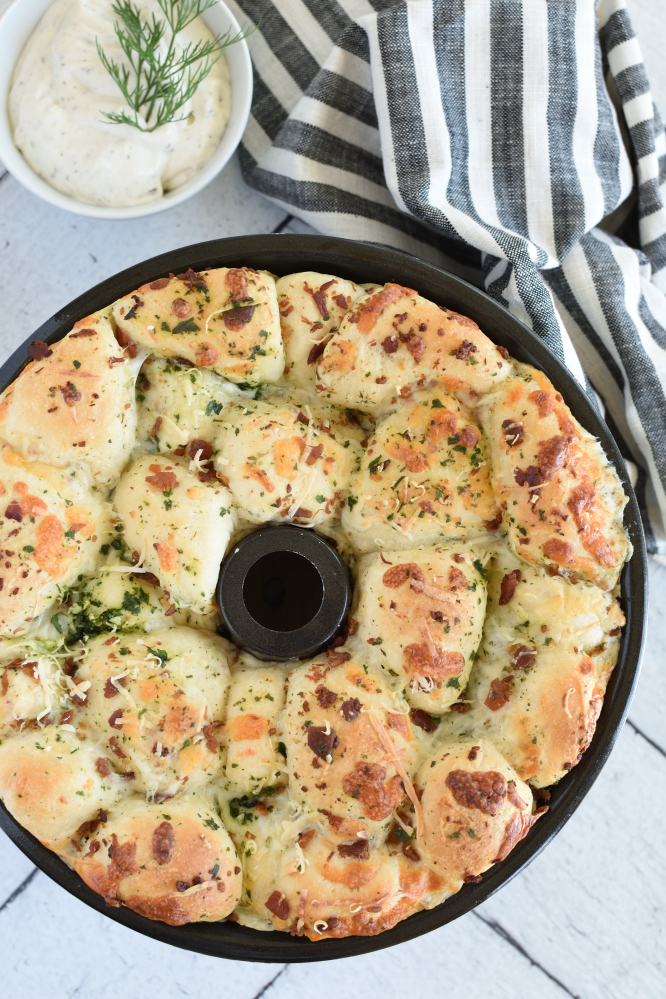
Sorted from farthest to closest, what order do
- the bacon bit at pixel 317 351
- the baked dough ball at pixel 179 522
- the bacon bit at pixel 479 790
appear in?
the bacon bit at pixel 317 351 < the baked dough ball at pixel 179 522 < the bacon bit at pixel 479 790

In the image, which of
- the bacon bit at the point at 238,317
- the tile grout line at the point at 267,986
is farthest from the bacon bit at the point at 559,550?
the tile grout line at the point at 267,986

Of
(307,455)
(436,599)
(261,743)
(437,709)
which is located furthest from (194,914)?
(307,455)

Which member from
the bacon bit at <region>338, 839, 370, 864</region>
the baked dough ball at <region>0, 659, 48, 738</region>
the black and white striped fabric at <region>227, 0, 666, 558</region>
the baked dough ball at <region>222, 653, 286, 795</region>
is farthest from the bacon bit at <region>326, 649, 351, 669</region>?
the black and white striped fabric at <region>227, 0, 666, 558</region>

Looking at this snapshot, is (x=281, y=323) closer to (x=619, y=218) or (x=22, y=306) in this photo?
(x=22, y=306)

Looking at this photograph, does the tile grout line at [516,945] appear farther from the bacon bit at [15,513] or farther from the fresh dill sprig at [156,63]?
the fresh dill sprig at [156,63]

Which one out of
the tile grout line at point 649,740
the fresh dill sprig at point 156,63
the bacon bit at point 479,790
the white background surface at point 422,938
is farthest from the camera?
the tile grout line at point 649,740

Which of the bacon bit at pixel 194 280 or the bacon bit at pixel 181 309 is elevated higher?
the bacon bit at pixel 194 280
